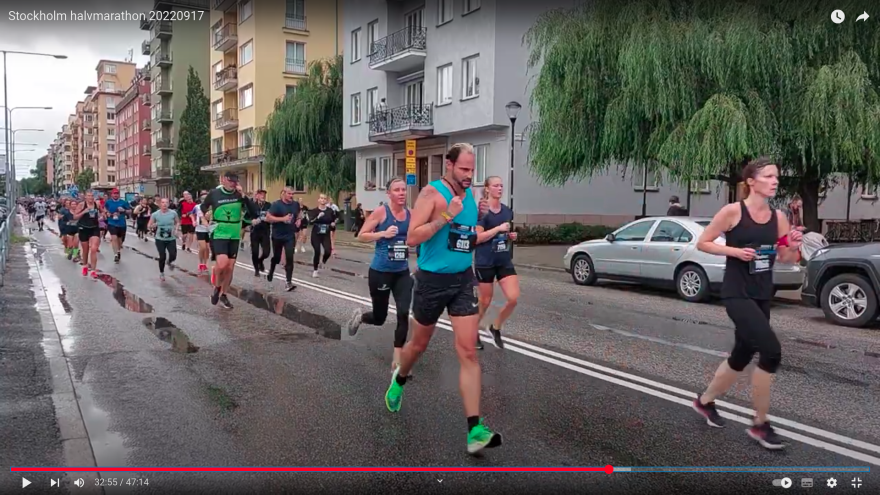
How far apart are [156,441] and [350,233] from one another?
2980 cm

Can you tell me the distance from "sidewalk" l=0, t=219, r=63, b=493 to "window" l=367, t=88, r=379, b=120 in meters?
25.8

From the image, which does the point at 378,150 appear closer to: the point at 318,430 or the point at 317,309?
the point at 317,309

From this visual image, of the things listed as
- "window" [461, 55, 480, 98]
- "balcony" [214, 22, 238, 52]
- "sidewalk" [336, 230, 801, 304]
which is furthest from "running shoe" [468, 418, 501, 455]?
"balcony" [214, 22, 238, 52]

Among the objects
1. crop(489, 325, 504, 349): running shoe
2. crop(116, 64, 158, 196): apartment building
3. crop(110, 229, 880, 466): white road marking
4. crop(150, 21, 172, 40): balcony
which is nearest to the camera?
crop(110, 229, 880, 466): white road marking

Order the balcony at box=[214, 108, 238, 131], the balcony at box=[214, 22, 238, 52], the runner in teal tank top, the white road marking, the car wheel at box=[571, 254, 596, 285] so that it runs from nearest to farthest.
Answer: the runner in teal tank top → the white road marking → the car wheel at box=[571, 254, 596, 285] → the balcony at box=[214, 22, 238, 52] → the balcony at box=[214, 108, 238, 131]

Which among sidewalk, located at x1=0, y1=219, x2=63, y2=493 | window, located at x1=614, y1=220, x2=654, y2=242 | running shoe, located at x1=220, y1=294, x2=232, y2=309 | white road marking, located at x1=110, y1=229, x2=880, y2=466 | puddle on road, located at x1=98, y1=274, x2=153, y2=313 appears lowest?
white road marking, located at x1=110, y1=229, x2=880, y2=466

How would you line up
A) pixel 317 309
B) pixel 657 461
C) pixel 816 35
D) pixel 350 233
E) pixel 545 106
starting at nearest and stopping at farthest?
pixel 657 461 < pixel 317 309 < pixel 816 35 < pixel 545 106 < pixel 350 233

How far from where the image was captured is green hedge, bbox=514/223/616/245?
25.9 metres

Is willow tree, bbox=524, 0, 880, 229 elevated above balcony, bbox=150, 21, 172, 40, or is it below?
below

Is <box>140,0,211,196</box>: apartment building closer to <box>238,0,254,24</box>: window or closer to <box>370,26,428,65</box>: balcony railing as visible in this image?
<box>238,0,254,24</box>: window

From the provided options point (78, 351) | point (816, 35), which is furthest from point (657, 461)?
point (816, 35)

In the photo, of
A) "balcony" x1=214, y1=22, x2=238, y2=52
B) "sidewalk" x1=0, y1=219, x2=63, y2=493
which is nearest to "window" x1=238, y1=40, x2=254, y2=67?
"balcony" x1=214, y1=22, x2=238, y2=52

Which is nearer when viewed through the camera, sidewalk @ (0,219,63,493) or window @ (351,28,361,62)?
sidewalk @ (0,219,63,493)

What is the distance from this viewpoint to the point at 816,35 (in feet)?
49.2
